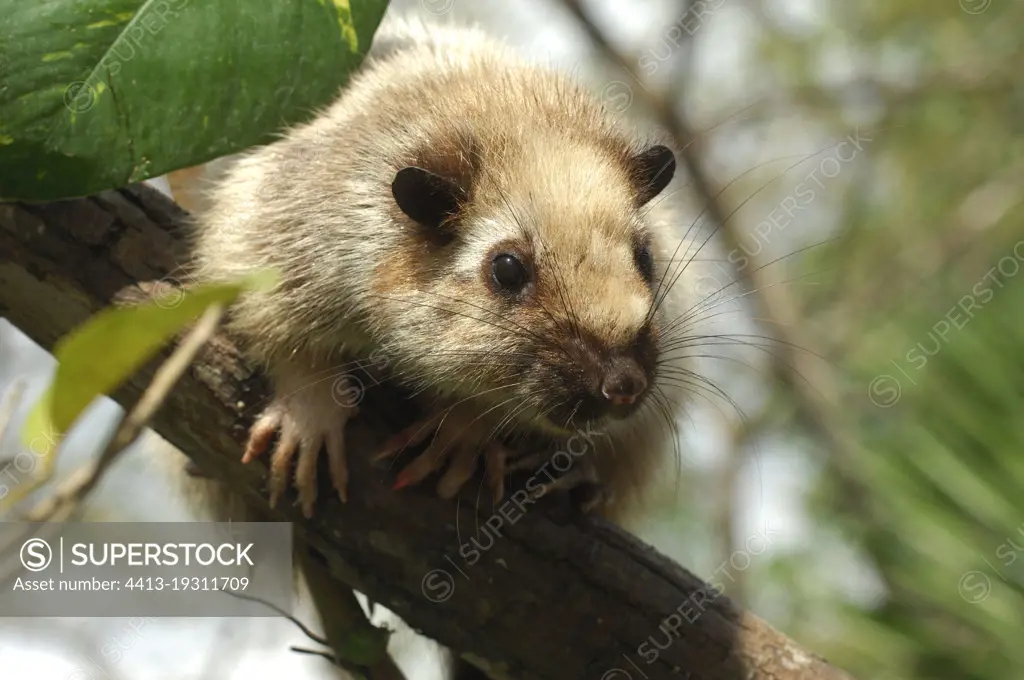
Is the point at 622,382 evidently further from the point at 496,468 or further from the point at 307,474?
the point at 307,474

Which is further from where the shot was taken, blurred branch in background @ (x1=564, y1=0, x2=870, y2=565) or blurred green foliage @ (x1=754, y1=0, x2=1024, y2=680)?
blurred branch in background @ (x1=564, y1=0, x2=870, y2=565)

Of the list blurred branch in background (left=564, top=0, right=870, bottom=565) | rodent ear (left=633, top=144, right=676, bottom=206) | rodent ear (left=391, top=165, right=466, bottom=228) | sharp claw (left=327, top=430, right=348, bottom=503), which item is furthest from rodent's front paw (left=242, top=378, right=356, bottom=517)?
blurred branch in background (left=564, top=0, right=870, bottom=565)

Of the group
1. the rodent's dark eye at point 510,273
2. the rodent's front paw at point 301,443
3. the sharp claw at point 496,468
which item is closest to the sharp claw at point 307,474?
the rodent's front paw at point 301,443

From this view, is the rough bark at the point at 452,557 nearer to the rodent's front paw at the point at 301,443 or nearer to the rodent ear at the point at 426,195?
the rodent's front paw at the point at 301,443

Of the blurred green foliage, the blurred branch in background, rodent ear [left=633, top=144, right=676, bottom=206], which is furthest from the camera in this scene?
the blurred branch in background

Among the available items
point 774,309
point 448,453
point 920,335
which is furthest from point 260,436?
point 774,309

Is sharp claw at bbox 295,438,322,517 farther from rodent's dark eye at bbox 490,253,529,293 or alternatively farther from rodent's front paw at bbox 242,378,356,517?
rodent's dark eye at bbox 490,253,529,293

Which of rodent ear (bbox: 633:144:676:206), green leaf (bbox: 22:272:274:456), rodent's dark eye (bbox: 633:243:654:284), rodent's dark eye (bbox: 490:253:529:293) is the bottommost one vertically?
rodent's dark eye (bbox: 490:253:529:293)
